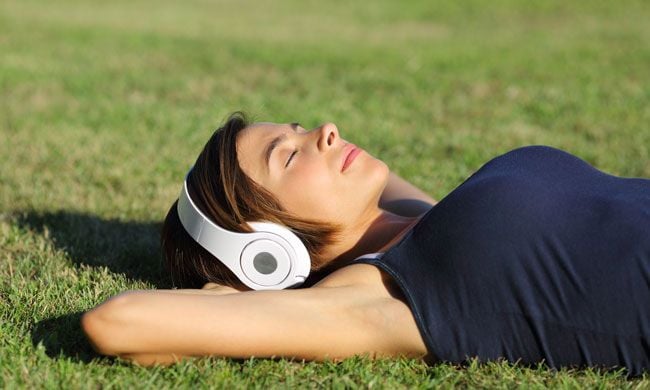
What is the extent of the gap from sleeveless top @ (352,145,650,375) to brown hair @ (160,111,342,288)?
0.44 m

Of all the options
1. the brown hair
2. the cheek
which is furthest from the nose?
the brown hair

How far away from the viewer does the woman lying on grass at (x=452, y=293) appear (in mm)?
3457

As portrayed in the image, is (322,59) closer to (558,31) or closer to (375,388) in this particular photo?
(558,31)

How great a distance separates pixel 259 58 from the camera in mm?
13000

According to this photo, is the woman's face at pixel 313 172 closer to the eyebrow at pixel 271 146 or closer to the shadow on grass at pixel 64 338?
the eyebrow at pixel 271 146

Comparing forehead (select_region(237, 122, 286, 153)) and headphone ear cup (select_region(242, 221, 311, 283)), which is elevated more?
forehead (select_region(237, 122, 286, 153))

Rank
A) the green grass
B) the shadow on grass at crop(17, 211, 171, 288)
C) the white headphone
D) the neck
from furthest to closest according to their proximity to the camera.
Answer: the shadow on grass at crop(17, 211, 171, 288), the neck, the white headphone, the green grass

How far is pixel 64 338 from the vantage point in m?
3.88

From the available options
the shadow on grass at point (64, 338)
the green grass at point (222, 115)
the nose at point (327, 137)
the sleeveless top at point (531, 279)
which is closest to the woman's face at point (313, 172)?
the nose at point (327, 137)

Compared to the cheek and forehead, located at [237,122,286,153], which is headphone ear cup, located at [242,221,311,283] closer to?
the cheek

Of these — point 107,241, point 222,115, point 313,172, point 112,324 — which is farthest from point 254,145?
point 222,115

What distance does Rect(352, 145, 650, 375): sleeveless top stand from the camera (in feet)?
11.6

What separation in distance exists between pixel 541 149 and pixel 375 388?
146 centimetres

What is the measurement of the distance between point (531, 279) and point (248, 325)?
3.60 feet
